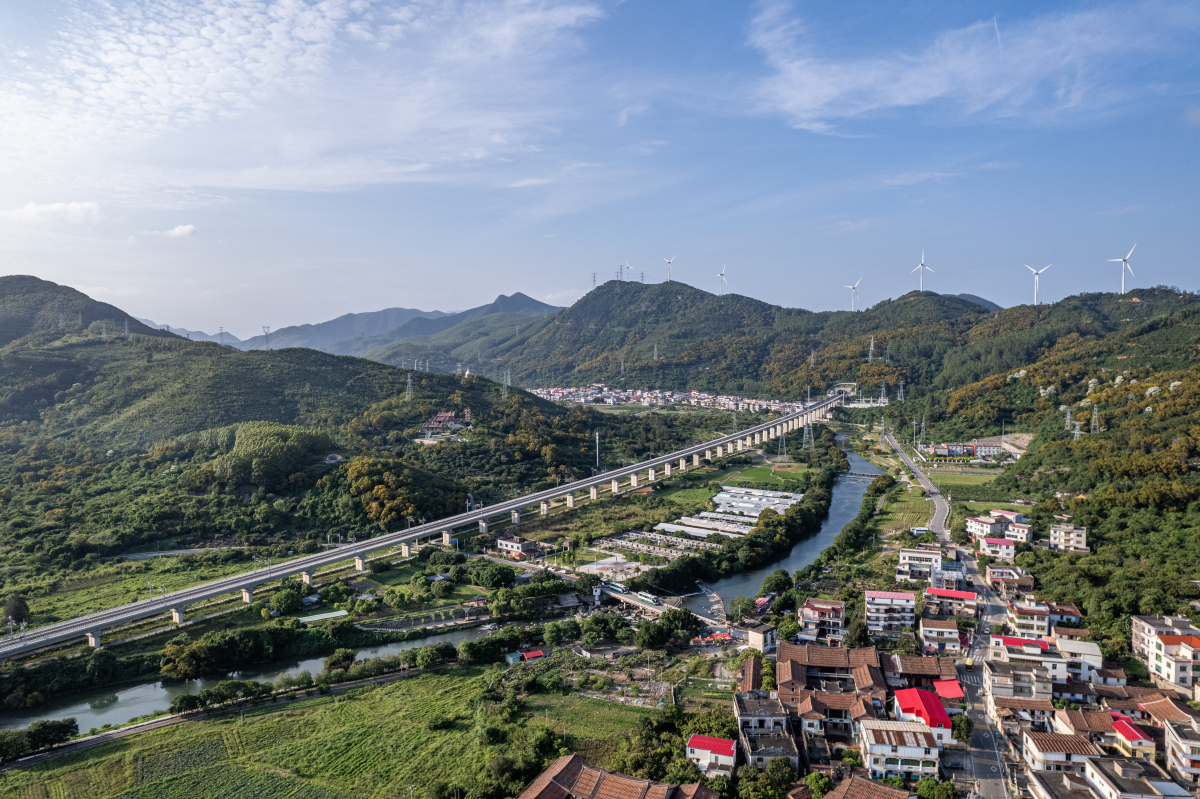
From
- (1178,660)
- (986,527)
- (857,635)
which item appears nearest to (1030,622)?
(1178,660)

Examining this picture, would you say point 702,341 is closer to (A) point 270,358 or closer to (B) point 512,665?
(A) point 270,358

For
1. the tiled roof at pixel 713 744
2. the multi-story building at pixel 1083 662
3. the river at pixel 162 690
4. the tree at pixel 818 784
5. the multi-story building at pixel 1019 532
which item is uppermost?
the multi-story building at pixel 1019 532

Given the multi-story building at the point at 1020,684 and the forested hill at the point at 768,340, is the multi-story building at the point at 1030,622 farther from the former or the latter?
the forested hill at the point at 768,340

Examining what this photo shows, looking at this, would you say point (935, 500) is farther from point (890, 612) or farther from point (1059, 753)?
point (1059, 753)

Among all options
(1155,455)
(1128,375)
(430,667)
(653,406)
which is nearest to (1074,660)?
(430,667)

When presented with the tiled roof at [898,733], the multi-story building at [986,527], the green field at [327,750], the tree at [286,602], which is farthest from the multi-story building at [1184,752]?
the tree at [286,602]
